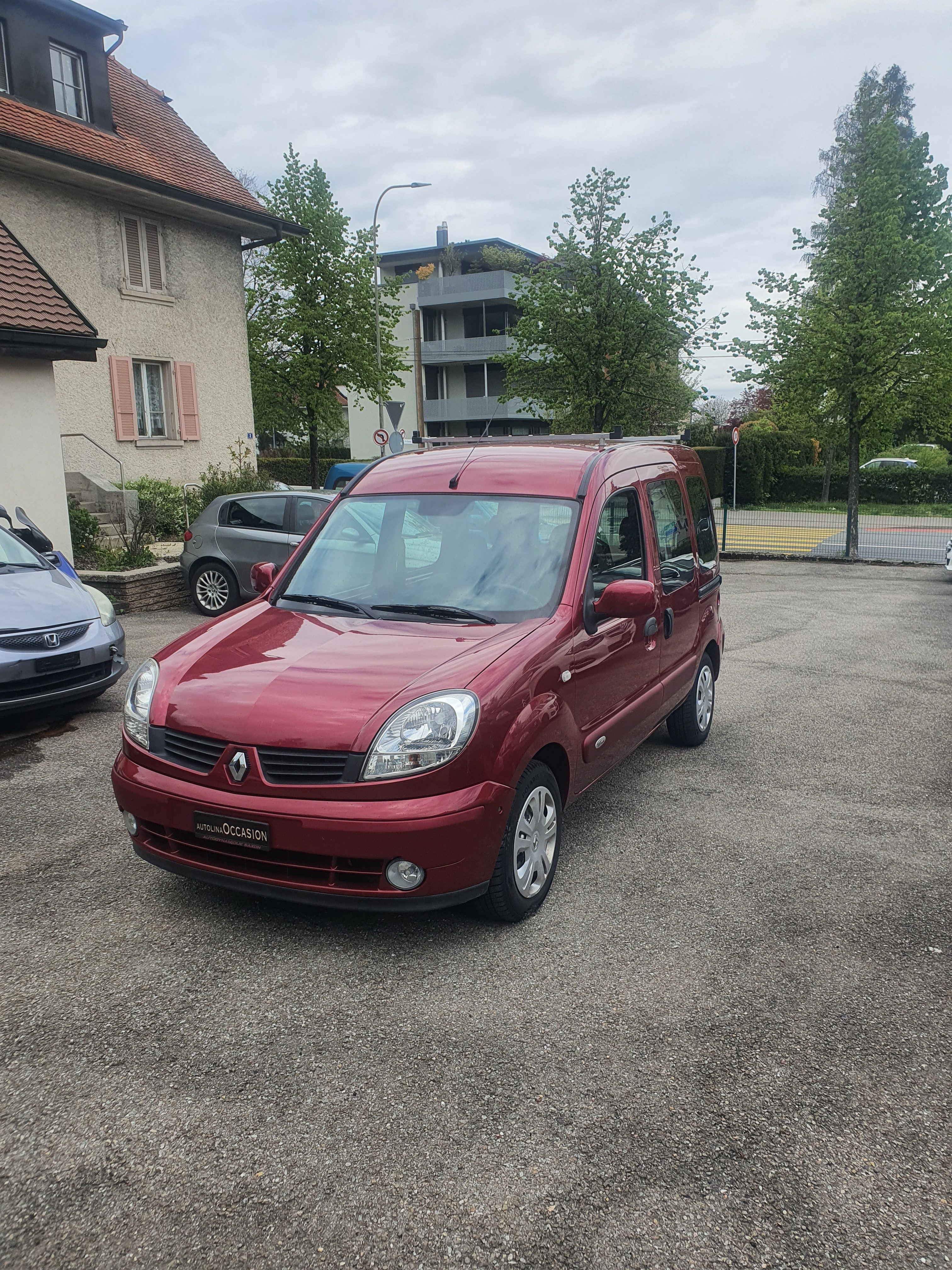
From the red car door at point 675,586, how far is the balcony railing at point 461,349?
5029 cm

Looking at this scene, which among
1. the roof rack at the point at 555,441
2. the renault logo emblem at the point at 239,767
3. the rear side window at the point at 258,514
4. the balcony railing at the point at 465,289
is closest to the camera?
the renault logo emblem at the point at 239,767

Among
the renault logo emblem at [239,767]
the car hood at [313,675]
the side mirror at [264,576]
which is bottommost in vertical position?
the renault logo emblem at [239,767]

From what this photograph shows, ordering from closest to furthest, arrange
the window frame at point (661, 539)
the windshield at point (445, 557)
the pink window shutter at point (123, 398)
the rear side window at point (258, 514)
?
the windshield at point (445, 557) → the window frame at point (661, 539) → the rear side window at point (258, 514) → the pink window shutter at point (123, 398)

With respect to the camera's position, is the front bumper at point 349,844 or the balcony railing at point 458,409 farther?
the balcony railing at point 458,409

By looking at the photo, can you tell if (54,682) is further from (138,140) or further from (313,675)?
(138,140)

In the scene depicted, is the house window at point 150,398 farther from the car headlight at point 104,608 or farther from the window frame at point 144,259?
the car headlight at point 104,608

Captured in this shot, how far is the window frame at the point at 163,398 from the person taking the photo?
20.4 metres

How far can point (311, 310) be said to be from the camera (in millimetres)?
26672

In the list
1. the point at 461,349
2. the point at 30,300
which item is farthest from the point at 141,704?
the point at 461,349

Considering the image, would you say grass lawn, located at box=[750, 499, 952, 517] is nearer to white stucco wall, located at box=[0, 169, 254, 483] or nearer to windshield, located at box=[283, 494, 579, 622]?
white stucco wall, located at box=[0, 169, 254, 483]

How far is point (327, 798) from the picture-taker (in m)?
3.64

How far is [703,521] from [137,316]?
16217 millimetres

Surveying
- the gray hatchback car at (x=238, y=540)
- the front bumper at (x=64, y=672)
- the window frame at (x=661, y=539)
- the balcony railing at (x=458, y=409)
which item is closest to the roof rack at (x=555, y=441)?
the window frame at (x=661, y=539)

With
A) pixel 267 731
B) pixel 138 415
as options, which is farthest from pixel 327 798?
pixel 138 415
